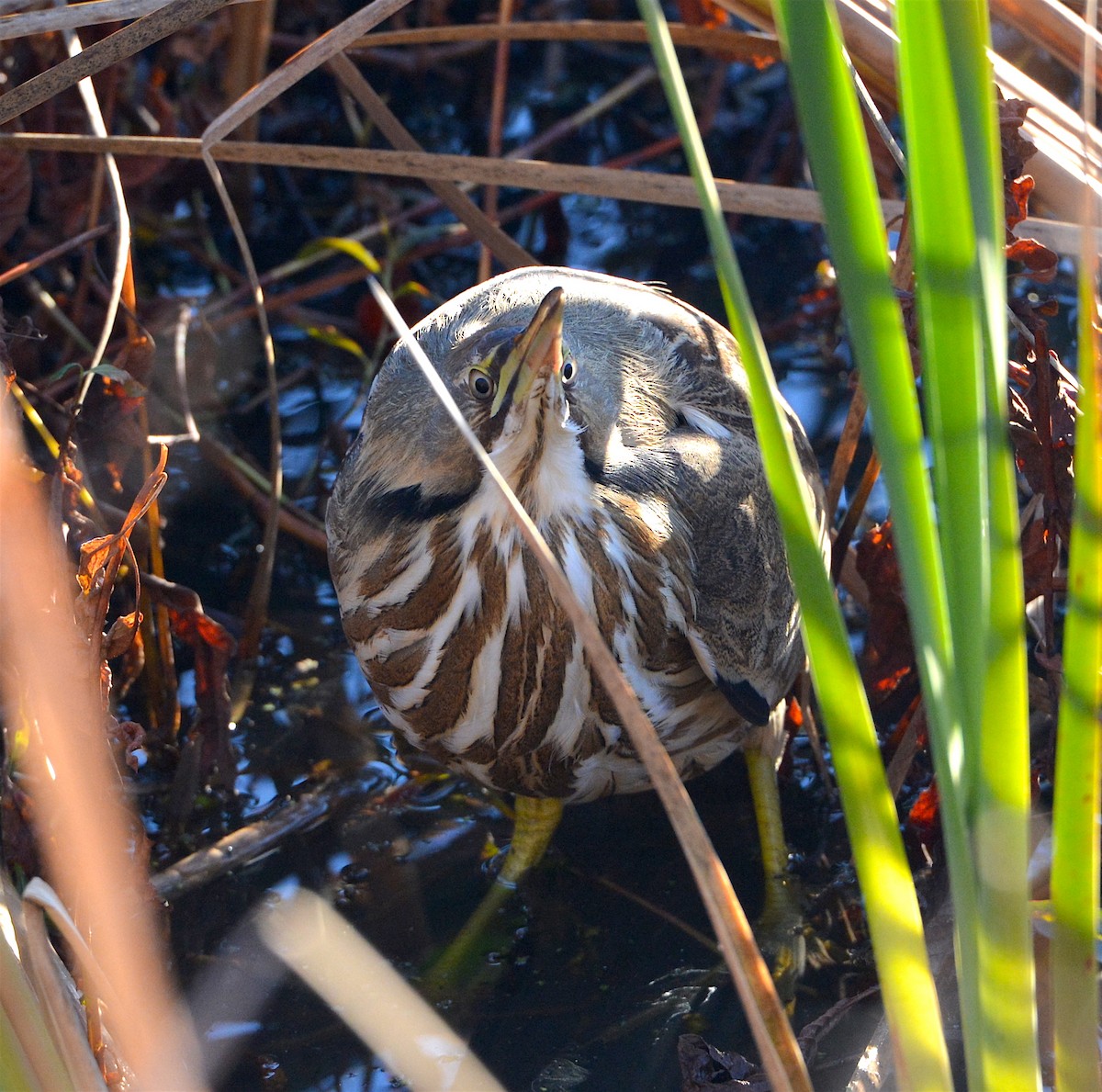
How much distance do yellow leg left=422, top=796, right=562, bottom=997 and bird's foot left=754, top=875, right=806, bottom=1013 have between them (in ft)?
1.13

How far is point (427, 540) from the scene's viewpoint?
173 cm

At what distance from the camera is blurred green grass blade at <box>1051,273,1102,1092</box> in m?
0.82

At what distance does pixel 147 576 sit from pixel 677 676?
815 millimetres

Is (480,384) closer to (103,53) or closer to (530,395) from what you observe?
(530,395)

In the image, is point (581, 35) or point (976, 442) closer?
point (976, 442)

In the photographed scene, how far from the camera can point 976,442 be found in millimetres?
807

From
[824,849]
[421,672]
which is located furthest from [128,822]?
[824,849]

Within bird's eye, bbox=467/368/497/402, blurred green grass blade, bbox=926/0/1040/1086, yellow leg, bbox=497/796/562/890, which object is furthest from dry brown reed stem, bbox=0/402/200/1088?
yellow leg, bbox=497/796/562/890

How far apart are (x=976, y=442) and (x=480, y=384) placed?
2.42ft

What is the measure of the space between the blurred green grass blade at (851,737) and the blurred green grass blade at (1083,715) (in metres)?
0.10

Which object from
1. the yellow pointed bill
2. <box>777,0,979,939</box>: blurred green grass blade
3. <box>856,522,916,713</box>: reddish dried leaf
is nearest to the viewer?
<box>777,0,979,939</box>: blurred green grass blade

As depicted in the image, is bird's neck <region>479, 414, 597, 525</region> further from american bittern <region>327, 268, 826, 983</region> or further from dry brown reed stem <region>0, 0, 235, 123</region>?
dry brown reed stem <region>0, 0, 235, 123</region>

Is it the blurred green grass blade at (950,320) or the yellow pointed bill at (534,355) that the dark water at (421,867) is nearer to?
the yellow pointed bill at (534,355)

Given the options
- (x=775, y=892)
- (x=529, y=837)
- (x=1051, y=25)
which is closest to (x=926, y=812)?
(x=775, y=892)
